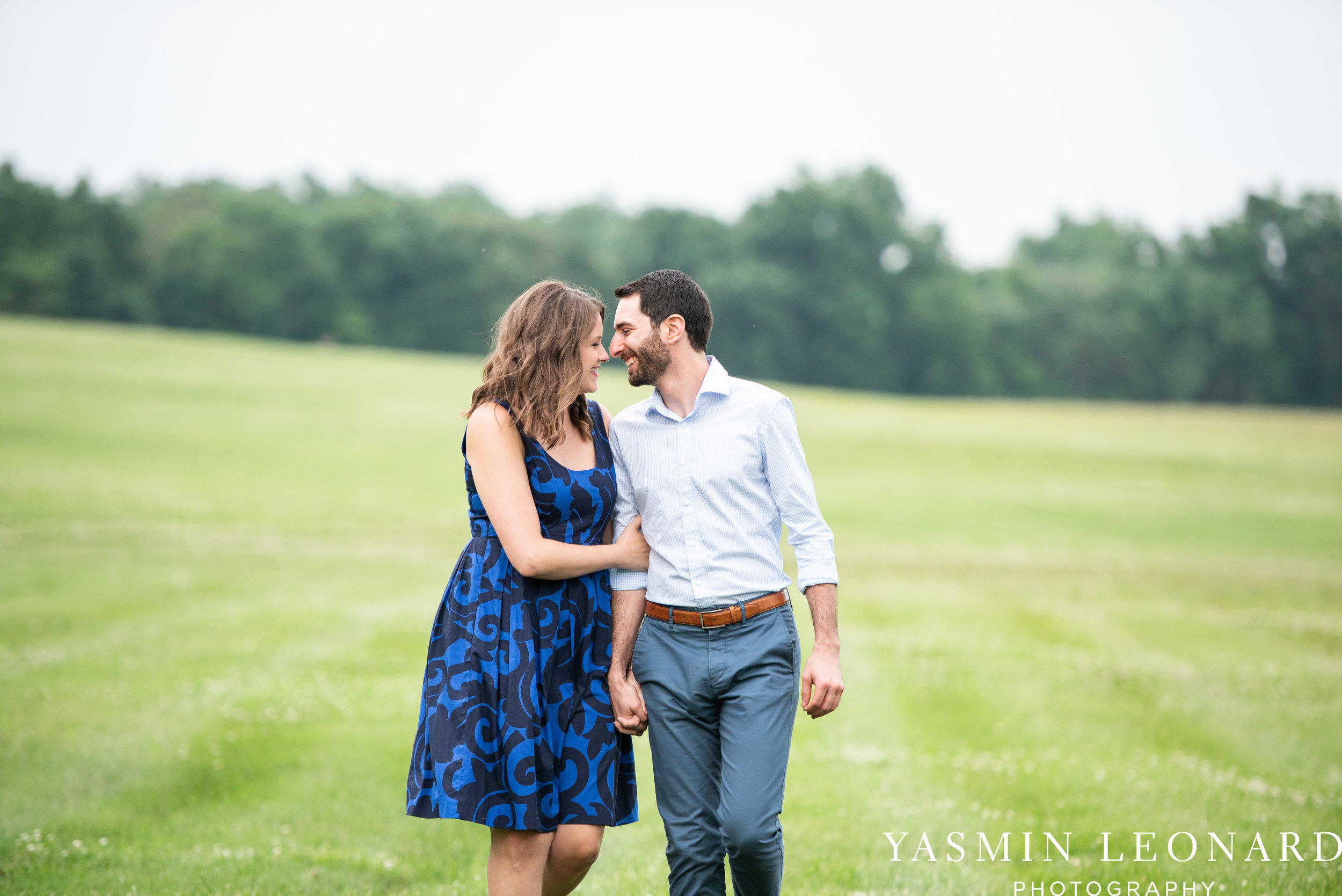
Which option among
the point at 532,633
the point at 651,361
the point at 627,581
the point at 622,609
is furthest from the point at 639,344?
the point at 532,633

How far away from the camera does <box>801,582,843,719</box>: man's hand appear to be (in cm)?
405

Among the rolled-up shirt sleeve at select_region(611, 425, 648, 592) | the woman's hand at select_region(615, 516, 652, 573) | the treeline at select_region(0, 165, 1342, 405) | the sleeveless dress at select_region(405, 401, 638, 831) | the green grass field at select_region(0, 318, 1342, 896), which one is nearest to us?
the sleeveless dress at select_region(405, 401, 638, 831)

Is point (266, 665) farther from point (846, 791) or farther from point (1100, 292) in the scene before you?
point (1100, 292)

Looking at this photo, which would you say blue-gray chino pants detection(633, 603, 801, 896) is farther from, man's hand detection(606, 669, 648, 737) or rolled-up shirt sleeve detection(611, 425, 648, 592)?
rolled-up shirt sleeve detection(611, 425, 648, 592)

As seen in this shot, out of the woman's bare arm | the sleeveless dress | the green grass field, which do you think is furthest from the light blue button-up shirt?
the green grass field

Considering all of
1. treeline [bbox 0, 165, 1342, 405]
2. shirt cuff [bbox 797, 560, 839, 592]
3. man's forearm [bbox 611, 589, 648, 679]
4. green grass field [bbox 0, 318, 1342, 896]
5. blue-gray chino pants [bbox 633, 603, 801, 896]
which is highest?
treeline [bbox 0, 165, 1342, 405]

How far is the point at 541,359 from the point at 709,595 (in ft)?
3.59

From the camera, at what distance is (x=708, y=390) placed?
4.33 meters

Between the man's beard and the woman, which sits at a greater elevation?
the man's beard

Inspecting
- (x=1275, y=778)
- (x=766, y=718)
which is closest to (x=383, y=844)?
(x=766, y=718)

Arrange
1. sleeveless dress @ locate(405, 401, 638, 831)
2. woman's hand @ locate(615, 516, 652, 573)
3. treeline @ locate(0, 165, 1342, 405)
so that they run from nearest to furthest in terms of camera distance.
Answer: sleeveless dress @ locate(405, 401, 638, 831) → woman's hand @ locate(615, 516, 652, 573) → treeline @ locate(0, 165, 1342, 405)

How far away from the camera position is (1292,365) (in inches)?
2911

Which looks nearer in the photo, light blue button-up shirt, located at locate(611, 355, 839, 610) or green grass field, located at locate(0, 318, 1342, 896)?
light blue button-up shirt, located at locate(611, 355, 839, 610)

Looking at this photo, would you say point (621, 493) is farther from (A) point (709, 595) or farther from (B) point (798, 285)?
(B) point (798, 285)
